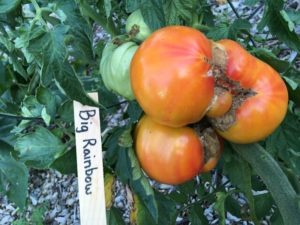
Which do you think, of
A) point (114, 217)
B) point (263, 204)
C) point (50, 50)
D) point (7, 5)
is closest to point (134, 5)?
point (50, 50)

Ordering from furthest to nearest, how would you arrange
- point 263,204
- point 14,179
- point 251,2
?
point 263,204 < point 14,179 < point 251,2

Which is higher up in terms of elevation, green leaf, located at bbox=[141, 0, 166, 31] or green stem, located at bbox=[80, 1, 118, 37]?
green leaf, located at bbox=[141, 0, 166, 31]

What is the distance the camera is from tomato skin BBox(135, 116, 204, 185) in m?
0.81

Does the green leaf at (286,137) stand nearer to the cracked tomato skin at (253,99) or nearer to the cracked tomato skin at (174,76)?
the cracked tomato skin at (253,99)

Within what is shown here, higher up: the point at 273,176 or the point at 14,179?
the point at 273,176

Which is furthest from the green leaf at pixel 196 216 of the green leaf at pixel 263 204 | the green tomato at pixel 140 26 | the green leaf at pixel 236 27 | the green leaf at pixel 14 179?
the green tomato at pixel 140 26

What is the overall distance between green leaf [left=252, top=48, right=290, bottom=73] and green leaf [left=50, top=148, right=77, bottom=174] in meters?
0.36

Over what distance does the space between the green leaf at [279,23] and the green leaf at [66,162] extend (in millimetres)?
406

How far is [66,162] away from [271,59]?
15.3 inches

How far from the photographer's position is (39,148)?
1.04 m

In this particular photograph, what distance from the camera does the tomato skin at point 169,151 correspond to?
808 millimetres

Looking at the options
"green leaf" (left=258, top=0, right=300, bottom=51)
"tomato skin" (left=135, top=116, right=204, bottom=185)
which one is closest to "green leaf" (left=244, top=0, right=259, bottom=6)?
"green leaf" (left=258, top=0, right=300, bottom=51)

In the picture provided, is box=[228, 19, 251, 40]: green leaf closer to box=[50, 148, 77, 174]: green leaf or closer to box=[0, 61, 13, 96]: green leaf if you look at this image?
box=[50, 148, 77, 174]: green leaf

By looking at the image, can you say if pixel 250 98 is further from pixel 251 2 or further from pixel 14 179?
pixel 14 179
